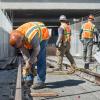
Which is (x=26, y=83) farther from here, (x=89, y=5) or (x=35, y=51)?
(x=89, y=5)

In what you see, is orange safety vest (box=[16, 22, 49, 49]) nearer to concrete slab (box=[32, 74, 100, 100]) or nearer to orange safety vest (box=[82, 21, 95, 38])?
concrete slab (box=[32, 74, 100, 100])

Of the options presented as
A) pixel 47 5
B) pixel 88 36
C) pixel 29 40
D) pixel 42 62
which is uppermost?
pixel 47 5

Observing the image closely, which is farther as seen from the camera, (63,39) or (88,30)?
(88,30)

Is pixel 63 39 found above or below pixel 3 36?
below

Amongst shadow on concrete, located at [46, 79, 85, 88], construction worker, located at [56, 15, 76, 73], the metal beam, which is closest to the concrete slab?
shadow on concrete, located at [46, 79, 85, 88]

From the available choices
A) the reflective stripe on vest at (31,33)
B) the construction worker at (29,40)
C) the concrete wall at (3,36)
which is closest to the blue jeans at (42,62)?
the construction worker at (29,40)

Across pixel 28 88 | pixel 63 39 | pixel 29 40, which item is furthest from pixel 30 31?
pixel 63 39

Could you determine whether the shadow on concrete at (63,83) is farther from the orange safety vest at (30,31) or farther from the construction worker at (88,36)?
the construction worker at (88,36)

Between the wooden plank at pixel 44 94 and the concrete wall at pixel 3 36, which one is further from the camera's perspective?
the concrete wall at pixel 3 36

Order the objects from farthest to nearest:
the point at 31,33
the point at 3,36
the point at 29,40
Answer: the point at 3,36 < the point at 31,33 < the point at 29,40

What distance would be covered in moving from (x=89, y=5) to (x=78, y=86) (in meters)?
39.9

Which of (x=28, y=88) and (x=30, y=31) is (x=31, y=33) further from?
(x=28, y=88)

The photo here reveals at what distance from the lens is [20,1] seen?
158ft

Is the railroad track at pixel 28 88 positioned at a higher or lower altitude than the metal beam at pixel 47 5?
lower
